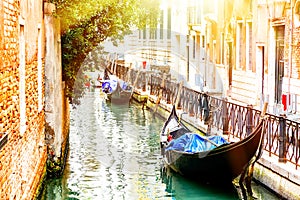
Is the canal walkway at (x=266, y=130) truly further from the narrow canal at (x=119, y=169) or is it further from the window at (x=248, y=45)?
the window at (x=248, y=45)

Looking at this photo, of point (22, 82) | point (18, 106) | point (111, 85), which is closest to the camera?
point (18, 106)

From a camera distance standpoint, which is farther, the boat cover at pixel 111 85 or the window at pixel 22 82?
the boat cover at pixel 111 85

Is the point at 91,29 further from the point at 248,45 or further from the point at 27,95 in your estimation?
the point at 248,45

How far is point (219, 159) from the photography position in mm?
8469

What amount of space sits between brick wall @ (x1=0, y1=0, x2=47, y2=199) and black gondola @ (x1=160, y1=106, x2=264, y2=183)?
201cm

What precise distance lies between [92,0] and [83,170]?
2505 millimetres

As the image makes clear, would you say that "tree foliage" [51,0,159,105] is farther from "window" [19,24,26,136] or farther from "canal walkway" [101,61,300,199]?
"window" [19,24,26,136]

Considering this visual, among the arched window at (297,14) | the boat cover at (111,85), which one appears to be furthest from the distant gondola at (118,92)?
the arched window at (297,14)

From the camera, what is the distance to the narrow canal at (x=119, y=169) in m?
8.47

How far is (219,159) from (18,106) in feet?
11.3

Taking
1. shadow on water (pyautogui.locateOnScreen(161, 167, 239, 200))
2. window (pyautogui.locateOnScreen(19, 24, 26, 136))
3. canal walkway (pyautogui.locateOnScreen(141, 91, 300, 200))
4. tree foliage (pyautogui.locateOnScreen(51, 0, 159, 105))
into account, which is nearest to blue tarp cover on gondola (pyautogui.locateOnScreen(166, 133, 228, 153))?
shadow on water (pyautogui.locateOnScreen(161, 167, 239, 200))

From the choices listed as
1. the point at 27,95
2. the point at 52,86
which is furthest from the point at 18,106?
the point at 52,86

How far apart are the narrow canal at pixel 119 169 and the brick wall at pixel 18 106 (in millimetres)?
923

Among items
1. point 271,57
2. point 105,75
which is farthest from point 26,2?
point 105,75
